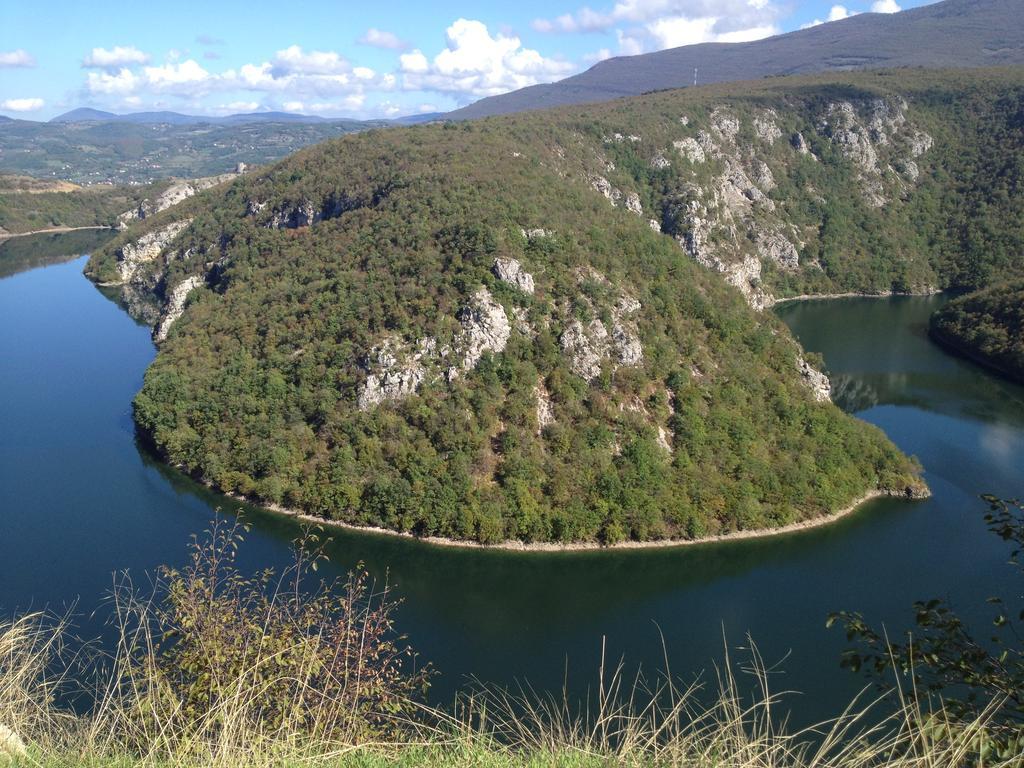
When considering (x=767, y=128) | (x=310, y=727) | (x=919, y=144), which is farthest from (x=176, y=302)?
(x=919, y=144)

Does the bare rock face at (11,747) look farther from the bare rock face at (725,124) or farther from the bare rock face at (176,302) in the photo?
the bare rock face at (725,124)

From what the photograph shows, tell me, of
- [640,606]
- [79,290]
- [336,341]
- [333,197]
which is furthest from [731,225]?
[79,290]

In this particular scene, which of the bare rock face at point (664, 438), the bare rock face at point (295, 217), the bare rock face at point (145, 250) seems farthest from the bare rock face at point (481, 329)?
the bare rock face at point (145, 250)

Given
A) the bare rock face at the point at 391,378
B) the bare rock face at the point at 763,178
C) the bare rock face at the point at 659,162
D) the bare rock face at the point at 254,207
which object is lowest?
the bare rock face at the point at 391,378

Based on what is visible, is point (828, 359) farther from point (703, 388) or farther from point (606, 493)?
point (606, 493)

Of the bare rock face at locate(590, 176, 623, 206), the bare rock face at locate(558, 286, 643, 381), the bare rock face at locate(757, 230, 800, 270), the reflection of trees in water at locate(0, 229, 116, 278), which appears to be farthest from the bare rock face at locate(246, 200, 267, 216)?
the bare rock face at locate(757, 230, 800, 270)

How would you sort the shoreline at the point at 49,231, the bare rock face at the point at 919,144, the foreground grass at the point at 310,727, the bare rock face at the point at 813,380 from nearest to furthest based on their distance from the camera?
the foreground grass at the point at 310,727, the bare rock face at the point at 813,380, the bare rock face at the point at 919,144, the shoreline at the point at 49,231
